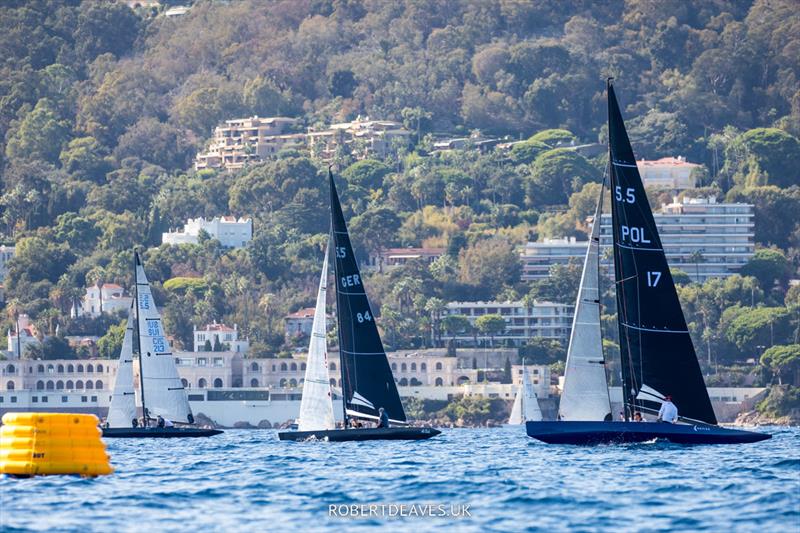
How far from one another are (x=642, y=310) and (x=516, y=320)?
127m

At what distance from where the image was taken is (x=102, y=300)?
187000mm

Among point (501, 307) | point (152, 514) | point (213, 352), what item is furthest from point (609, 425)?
point (501, 307)

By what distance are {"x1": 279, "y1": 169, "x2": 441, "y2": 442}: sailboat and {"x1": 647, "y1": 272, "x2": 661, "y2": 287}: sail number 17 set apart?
13.1 meters

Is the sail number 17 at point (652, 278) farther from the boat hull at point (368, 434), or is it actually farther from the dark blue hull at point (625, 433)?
the boat hull at point (368, 434)

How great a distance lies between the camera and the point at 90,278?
192m

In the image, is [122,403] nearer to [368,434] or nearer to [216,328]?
[368,434]

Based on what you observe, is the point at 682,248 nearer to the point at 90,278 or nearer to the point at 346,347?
the point at 90,278

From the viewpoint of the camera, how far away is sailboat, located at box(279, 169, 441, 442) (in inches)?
2534

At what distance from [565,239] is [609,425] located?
482ft

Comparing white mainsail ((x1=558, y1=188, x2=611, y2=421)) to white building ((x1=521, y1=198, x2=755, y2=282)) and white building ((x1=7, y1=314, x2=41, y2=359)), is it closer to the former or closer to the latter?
white building ((x1=7, y1=314, x2=41, y2=359))

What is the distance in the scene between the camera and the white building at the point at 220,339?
16900cm

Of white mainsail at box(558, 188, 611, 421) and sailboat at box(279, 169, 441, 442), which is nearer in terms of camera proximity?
white mainsail at box(558, 188, 611, 421)

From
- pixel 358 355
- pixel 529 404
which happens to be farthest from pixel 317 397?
pixel 529 404

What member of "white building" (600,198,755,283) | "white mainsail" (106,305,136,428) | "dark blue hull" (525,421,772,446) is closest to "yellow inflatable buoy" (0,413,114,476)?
"dark blue hull" (525,421,772,446)
